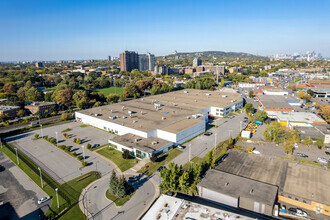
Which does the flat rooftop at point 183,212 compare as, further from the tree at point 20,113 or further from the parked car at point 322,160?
the tree at point 20,113

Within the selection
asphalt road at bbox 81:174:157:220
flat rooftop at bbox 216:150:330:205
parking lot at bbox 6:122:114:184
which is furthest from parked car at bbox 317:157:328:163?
parking lot at bbox 6:122:114:184

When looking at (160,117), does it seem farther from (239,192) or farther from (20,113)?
(20,113)

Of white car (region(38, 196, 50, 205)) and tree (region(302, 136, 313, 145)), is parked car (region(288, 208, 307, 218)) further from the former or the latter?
white car (region(38, 196, 50, 205))

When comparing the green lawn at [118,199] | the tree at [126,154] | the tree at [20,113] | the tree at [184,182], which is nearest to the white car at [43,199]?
the green lawn at [118,199]

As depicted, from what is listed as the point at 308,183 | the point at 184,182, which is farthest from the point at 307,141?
the point at 184,182

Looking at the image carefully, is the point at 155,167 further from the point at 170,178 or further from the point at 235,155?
the point at 235,155

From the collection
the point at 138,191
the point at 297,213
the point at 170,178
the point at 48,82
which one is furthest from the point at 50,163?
the point at 48,82
